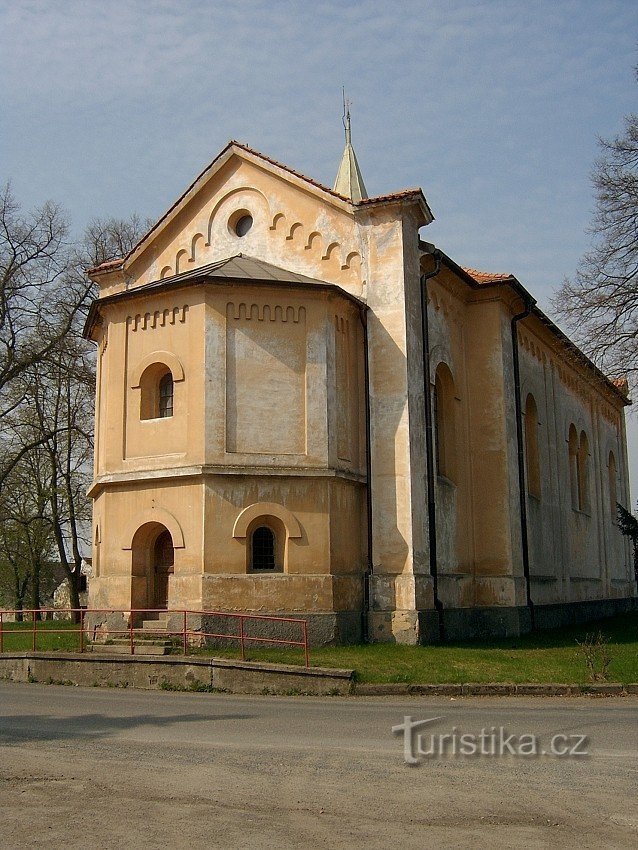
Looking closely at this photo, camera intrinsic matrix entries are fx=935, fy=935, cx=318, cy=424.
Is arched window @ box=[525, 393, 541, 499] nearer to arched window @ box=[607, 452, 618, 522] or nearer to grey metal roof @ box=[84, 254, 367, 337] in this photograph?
grey metal roof @ box=[84, 254, 367, 337]

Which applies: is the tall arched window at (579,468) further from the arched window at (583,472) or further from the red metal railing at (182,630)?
the red metal railing at (182,630)

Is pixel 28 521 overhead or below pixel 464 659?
overhead

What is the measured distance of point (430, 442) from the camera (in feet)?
70.1

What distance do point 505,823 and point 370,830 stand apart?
40.7 inches

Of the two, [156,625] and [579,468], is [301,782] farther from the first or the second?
[579,468]

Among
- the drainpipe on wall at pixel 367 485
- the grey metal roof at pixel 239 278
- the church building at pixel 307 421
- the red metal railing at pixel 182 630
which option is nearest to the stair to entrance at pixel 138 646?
the red metal railing at pixel 182 630

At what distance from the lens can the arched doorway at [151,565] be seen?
65.7ft

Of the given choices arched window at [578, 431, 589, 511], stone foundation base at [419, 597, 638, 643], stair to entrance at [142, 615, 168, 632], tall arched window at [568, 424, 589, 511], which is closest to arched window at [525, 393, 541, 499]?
stone foundation base at [419, 597, 638, 643]

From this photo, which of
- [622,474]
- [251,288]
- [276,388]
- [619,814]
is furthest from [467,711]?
[622,474]

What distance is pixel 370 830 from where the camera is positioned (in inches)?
267

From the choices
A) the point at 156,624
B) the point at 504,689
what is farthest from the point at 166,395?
the point at 504,689

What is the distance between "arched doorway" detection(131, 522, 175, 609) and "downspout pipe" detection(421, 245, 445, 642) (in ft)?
18.7

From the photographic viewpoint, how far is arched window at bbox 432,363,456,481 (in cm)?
2302

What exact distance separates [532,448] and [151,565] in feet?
41.4
